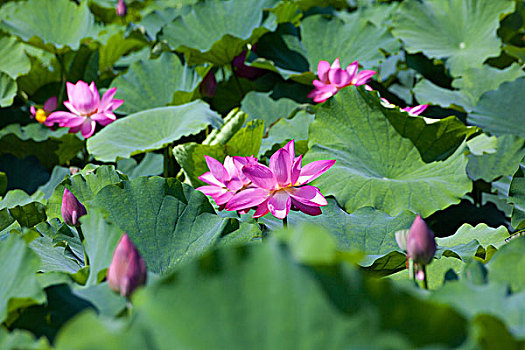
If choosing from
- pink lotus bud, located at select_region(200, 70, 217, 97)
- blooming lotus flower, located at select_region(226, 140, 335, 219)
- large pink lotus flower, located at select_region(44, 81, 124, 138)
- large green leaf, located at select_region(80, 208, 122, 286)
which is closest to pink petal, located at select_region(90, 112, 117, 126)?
large pink lotus flower, located at select_region(44, 81, 124, 138)

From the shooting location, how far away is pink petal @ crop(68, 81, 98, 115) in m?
1.80

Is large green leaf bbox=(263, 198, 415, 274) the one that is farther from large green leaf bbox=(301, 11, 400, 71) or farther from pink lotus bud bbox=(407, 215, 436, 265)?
large green leaf bbox=(301, 11, 400, 71)

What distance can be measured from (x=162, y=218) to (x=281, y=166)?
0.26 meters

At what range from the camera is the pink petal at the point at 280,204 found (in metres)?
1.14

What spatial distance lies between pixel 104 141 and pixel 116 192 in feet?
2.16

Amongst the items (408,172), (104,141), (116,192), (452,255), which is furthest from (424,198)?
(104,141)

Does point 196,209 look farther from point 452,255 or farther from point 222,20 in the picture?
point 222,20

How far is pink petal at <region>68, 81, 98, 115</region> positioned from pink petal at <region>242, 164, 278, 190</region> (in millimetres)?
875

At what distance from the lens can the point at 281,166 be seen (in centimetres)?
115

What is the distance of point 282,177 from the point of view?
3.81 feet

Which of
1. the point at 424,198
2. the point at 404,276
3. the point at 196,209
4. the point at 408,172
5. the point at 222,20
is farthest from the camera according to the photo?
the point at 222,20

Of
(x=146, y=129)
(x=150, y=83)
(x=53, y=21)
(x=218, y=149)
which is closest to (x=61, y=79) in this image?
(x=53, y=21)

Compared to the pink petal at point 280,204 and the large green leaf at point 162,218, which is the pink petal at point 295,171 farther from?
the large green leaf at point 162,218

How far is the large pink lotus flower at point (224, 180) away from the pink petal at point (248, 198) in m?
0.07
